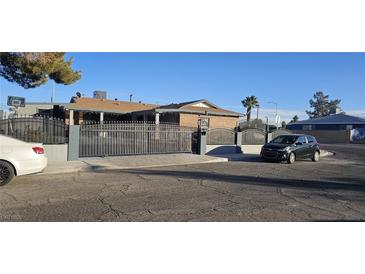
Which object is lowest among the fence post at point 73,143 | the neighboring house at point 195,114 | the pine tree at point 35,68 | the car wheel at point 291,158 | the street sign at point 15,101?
the car wheel at point 291,158

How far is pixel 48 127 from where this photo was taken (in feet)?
44.9

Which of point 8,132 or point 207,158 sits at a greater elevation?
point 8,132

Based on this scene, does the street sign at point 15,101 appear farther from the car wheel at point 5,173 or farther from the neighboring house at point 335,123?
the neighboring house at point 335,123

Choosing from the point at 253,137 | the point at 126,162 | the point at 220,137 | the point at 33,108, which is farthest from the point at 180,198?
the point at 33,108

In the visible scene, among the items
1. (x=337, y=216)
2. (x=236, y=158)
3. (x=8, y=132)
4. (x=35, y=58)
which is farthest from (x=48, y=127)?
(x=337, y=216)

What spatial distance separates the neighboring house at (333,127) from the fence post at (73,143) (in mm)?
40529

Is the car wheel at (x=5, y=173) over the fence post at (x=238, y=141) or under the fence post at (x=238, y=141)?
under

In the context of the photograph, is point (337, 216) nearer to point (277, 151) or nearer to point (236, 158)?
point (277, 151)

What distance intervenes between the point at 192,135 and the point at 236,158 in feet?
9.14

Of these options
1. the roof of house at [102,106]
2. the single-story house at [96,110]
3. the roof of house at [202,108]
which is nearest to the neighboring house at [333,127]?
the roof of house at [202,108]

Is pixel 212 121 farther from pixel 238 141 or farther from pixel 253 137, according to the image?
pixel 238 141

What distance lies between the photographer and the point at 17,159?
28.2 ft

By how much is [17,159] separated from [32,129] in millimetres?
5331

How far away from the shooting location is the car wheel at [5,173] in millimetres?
8438
